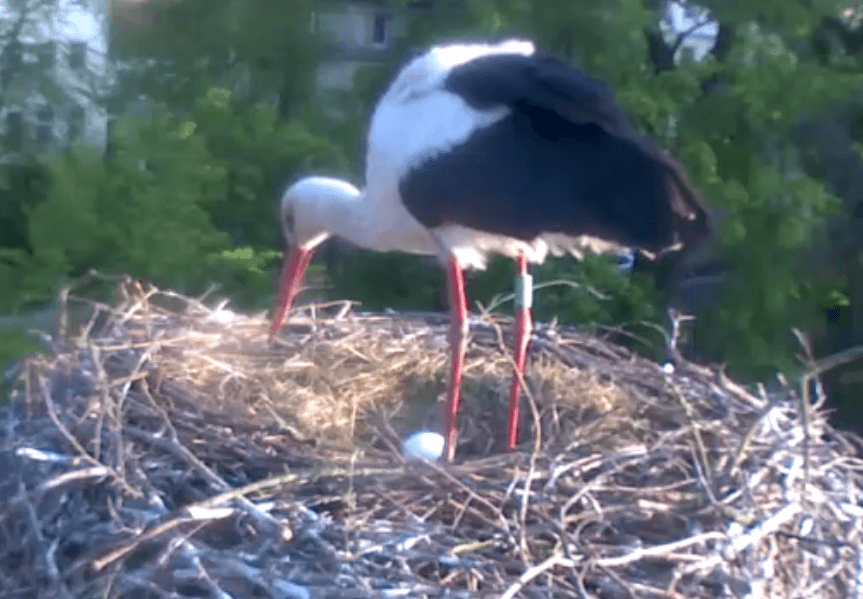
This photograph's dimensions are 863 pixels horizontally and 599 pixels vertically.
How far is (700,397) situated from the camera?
362 cm

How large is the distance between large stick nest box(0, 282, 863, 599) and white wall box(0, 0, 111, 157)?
5.58 feet

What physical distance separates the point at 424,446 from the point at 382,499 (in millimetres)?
580

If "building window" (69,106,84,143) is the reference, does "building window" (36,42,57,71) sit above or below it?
above

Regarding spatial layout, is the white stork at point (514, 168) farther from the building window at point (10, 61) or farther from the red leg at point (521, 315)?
the building window at point (10, 61)

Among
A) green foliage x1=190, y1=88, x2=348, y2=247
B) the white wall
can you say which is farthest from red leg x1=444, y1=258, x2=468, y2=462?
the white wall

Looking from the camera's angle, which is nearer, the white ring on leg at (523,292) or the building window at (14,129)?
the white ring on leg at (523,292)

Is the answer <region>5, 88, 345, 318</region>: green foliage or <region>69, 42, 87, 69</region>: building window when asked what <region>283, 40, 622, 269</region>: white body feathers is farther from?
<region>69, 42, 87, 69</region>: building window

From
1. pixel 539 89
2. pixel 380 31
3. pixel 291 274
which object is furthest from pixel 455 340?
pixel 380 31

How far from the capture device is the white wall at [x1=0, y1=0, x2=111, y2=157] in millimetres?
5145

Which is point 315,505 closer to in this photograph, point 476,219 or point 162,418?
point 162,418

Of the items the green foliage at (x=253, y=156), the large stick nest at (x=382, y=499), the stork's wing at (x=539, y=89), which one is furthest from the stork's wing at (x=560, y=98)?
the green foliage at (x=253, y=156)

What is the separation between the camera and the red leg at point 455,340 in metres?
3.72

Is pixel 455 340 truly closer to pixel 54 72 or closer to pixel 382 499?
pixel 382 499

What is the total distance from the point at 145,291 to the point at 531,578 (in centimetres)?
218
